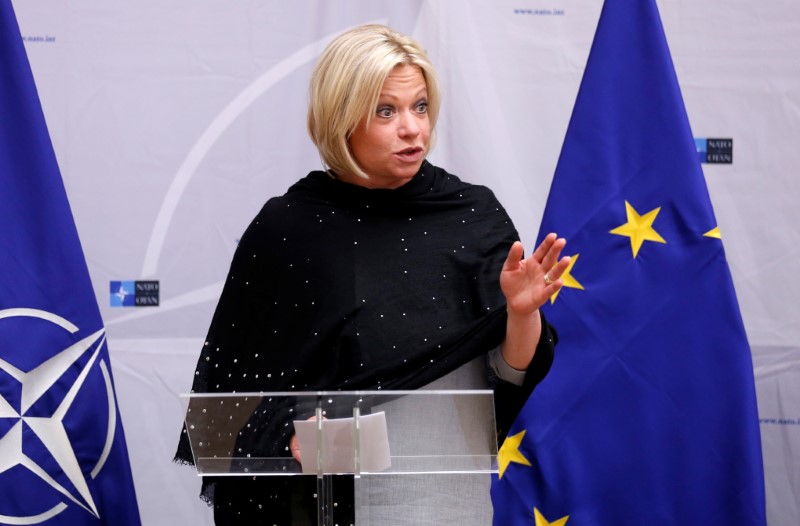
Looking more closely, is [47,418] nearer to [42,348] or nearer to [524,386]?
[42,348]

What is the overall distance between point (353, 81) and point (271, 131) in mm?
1192

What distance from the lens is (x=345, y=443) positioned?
4.95 ft

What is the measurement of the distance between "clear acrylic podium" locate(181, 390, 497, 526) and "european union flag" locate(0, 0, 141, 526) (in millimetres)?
1108

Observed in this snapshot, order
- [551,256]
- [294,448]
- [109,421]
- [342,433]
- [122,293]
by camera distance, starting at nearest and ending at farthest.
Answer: [342,433] → [294,448] → [551,256] → [109,421] → [122,293]

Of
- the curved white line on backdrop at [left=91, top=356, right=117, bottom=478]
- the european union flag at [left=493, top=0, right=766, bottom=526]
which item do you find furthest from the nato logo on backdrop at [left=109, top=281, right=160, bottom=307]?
the european union flag at [left=493, top=0, right=766, bottom=526]

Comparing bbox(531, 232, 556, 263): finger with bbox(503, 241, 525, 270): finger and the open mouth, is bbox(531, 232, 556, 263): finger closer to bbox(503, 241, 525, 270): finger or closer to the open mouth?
bbox(503, 241, 525, 270): finger

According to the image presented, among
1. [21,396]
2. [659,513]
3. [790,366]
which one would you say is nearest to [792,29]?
[790,366]

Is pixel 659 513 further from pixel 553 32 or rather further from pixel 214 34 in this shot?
pixel 214 34

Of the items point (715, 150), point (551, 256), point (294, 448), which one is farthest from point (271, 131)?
point (294, 448)

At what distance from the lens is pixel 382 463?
4.99 ft

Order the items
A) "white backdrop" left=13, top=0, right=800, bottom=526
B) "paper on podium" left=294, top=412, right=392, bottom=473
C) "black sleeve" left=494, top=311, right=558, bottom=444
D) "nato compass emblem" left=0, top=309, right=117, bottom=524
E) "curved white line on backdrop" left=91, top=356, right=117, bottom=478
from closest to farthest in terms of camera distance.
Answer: "paper on podium" left=294, top=412, right=392, bottom=473 < "black sleeve" left=494, top=311, right=558, bottom=444 < "nato compass emblem" left=0, top=309, right=117, bottom=524 < "curved white line on backdrop" left=91, top=356, right=117, bottom=478 < "white backdrop" left=13, top=0, right=800, bottom=526

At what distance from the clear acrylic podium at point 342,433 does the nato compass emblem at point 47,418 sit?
1103 mm

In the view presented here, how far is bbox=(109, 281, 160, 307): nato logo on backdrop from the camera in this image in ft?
10.3

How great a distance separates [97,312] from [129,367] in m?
0.49
